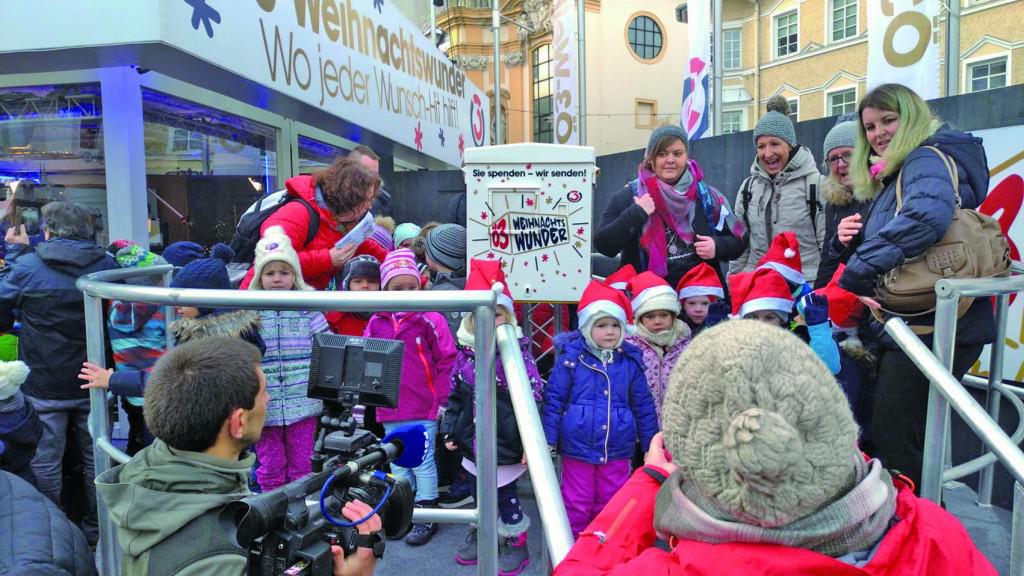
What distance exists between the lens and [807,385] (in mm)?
1083

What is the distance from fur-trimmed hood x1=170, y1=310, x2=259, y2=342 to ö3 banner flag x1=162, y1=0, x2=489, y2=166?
8.76 ft

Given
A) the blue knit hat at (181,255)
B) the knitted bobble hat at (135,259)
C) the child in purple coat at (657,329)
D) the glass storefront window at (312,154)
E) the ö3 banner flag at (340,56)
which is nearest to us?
the child in purple coat at (657,329)

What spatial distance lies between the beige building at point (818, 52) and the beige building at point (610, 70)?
2.56 m

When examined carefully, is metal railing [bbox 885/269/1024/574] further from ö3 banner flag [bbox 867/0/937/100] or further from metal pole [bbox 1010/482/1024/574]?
ö3 banner flag [bbox 867/0/937/100]

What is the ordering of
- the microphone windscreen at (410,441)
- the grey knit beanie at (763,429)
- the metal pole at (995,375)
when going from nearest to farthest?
the grey knit beanie at (763,429) → the microphone windscreen at (410,441) → the metal pole at (995,375)

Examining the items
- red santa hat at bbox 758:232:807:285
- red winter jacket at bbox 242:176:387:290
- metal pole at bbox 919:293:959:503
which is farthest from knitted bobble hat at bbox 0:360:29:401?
metal pole at bbox 919:293:959:503

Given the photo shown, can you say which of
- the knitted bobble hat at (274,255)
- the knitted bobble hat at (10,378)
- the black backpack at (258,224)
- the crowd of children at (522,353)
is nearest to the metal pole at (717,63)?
the crowd of children at (522,353)

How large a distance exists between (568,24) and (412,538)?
1579 centimetres

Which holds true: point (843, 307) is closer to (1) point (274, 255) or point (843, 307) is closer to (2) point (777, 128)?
(2) point (777, 128)

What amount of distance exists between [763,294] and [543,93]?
31752 mm

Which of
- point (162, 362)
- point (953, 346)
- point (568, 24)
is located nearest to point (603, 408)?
point (953, 346)

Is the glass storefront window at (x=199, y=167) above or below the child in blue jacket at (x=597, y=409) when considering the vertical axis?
above

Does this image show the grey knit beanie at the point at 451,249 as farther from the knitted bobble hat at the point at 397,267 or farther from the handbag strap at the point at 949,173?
the handbag strap at the point at 949,173

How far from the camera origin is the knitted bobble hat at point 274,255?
10.1 feet
